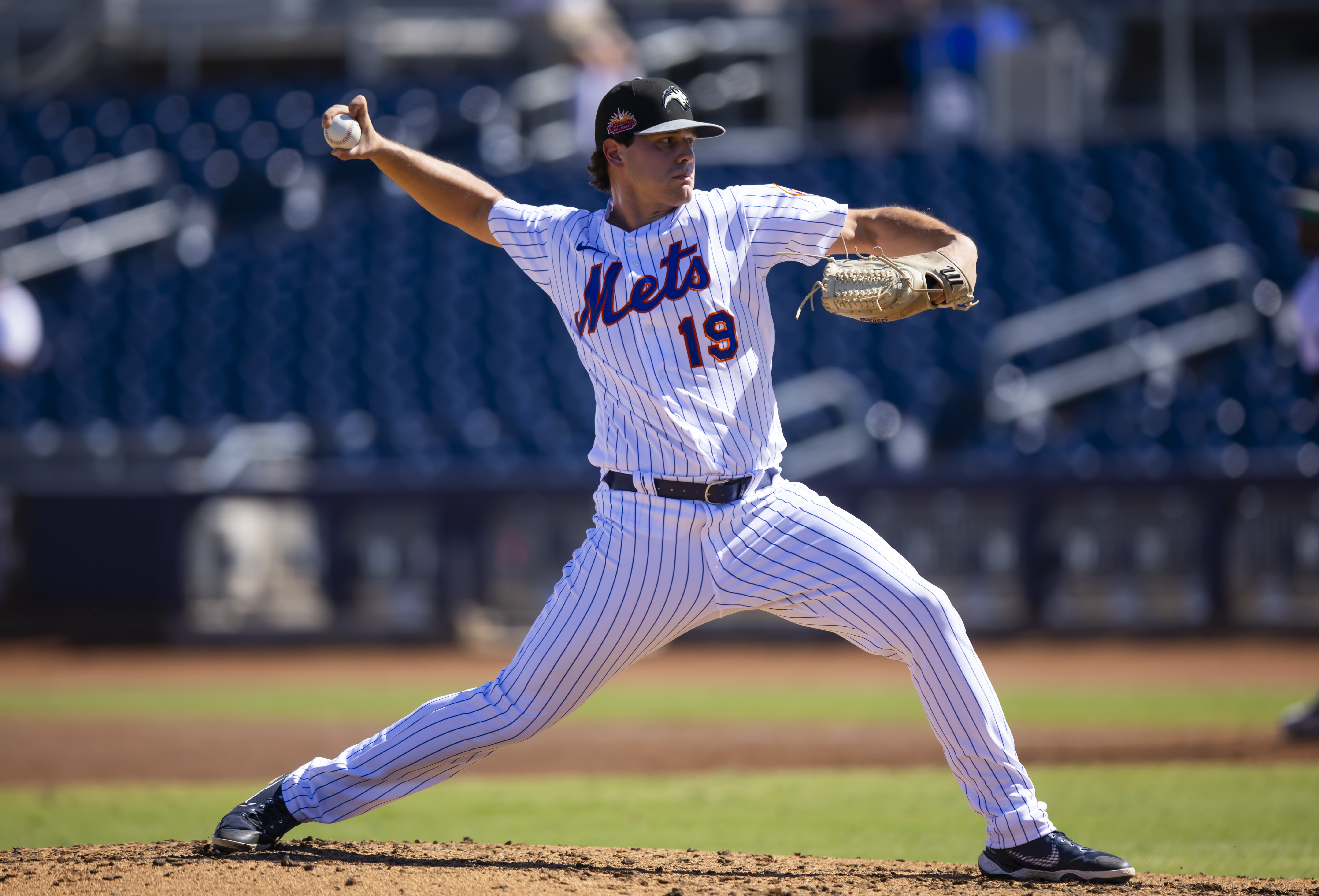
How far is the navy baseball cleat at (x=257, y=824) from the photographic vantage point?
340 cm

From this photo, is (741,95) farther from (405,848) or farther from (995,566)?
(405,848)

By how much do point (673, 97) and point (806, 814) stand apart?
8.59 ft

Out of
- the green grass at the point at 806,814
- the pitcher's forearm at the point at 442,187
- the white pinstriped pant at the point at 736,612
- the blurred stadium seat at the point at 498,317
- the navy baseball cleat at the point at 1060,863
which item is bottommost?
the green grass at the point at 806,814

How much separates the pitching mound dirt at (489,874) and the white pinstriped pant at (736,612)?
24 cm

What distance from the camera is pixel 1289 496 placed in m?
9.45

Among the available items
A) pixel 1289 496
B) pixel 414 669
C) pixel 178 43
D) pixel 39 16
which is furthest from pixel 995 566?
pixel 39 16

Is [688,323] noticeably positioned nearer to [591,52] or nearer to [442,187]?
[442,187]

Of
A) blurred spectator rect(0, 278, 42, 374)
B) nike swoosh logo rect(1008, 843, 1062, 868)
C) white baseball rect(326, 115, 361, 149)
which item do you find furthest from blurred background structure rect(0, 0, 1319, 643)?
white baseball rect(326, 115, 361, 149)

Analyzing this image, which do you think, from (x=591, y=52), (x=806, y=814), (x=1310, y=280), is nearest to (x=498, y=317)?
(x=591, y=52)

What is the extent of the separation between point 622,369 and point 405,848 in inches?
56.0

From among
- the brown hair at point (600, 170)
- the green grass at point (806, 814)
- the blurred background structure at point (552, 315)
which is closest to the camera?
the brown hair at point (600, 170)

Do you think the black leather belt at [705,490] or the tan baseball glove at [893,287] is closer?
the tan baseball glove at [893,287]

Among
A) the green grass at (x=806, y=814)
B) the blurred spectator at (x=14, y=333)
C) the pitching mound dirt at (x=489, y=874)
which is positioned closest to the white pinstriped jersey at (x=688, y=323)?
the pitching mound dirt at (x=489, y=874)

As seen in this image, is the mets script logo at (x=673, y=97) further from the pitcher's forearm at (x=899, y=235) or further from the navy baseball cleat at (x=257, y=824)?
the navy baseball cleat at (x=257, y=824)
